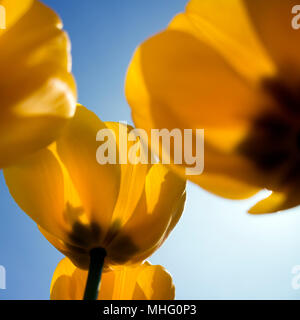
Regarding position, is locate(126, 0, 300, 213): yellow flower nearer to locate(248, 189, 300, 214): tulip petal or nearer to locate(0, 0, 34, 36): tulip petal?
locate(248, 189, 300, 214): tulip petal

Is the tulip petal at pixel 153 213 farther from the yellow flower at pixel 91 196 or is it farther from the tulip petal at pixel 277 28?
the tulip petal at pixel 277 28

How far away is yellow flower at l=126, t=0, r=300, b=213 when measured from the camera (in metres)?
0.38

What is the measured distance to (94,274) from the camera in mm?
440

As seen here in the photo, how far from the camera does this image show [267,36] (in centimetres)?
40

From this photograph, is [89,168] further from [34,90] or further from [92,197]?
[34,90]

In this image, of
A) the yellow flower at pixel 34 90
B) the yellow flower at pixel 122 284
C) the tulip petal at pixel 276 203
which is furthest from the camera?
the yellow flower at pixel 122 284

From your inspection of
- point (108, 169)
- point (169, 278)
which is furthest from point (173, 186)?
point (169, 278)

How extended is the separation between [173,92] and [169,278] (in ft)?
1.09

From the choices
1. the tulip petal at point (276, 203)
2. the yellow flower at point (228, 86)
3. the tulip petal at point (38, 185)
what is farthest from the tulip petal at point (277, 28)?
the tulip petal at point (38, 185)

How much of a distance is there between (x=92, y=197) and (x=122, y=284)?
0.17m

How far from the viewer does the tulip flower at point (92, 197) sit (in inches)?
18.4

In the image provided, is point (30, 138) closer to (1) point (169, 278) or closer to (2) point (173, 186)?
(2) point (173, 186)

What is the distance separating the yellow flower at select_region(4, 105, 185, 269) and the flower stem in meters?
0.02

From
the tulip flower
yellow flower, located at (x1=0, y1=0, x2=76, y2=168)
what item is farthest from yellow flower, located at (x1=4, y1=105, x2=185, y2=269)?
yellow flower, located at (x1=0, y1=0, x2=76, y2=168)
